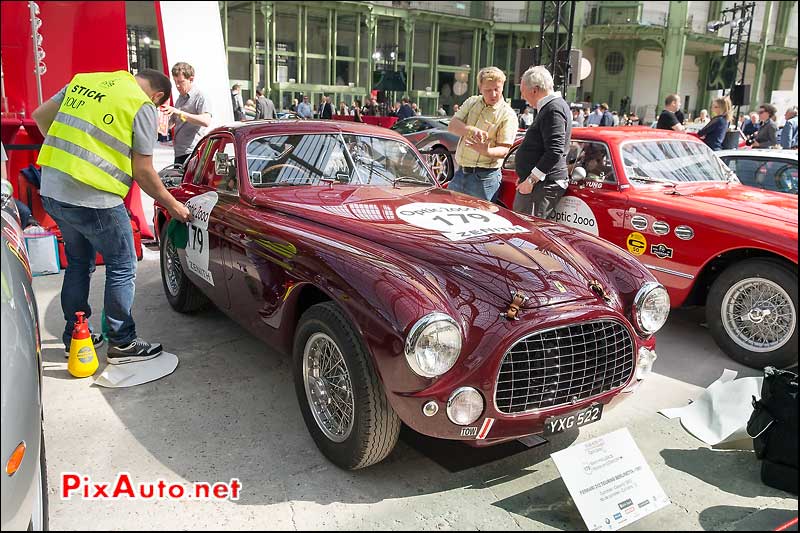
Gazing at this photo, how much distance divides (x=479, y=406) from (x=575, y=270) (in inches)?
35.9

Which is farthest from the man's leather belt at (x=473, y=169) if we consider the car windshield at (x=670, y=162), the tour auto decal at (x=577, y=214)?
the car windshield at (x=670, y=162)

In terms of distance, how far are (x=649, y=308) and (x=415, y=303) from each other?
1.32 metres

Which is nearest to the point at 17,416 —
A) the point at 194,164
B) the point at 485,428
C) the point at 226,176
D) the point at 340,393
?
the point at 340,393

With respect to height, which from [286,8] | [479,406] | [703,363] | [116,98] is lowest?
[703,363]

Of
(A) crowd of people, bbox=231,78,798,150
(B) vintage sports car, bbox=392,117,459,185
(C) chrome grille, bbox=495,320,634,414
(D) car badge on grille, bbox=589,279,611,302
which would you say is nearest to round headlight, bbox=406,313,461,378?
(C) chrome grille, bbox=495,320,634,414

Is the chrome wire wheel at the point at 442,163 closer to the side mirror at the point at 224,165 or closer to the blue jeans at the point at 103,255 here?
the side mirror at the point at 224,165

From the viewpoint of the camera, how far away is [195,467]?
2912 millimetres

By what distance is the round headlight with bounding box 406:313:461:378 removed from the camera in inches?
96.8

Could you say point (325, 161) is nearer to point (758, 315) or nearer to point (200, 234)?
Result: point (200, 234)

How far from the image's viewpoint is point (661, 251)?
4.89 meters

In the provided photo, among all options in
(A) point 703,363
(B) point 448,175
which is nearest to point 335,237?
(A) point 703,363

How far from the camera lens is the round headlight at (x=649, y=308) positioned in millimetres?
3068

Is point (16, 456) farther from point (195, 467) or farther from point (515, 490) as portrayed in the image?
point (515, 490)

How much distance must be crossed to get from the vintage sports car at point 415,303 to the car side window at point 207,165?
383 millimetres
